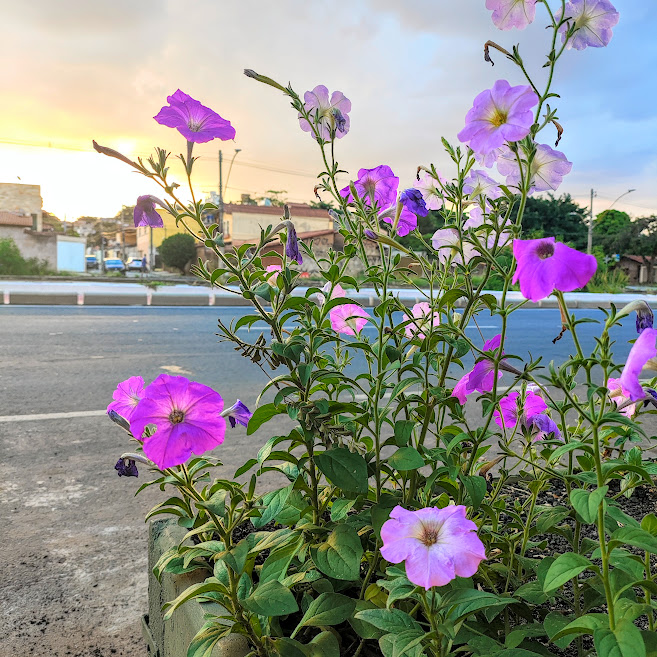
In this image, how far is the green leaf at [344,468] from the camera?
3.51ft

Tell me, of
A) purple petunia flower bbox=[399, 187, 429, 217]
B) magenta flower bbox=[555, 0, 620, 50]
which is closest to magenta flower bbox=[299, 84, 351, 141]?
purple petunia flower bbox=[399, 187, 429, 217]

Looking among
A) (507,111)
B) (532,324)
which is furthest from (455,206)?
(532,324)

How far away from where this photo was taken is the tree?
3509 cm

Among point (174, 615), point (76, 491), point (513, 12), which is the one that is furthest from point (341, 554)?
point (76, 491)

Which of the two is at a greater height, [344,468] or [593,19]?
[593,19]

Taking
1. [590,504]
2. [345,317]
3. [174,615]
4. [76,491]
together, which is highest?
[345,317]

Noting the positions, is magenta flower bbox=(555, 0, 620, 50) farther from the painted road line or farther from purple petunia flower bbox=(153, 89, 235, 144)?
the painted road line

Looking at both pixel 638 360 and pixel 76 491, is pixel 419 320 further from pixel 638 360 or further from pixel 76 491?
pixel 76 491

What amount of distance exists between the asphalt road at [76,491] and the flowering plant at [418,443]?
0.69 meters

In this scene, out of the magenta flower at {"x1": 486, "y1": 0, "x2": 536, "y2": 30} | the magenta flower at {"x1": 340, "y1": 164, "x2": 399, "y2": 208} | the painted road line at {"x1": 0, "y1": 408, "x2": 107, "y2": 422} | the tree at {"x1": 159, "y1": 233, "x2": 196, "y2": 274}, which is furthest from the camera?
the tree at {"x1": 159, "y1": 233, "x2": 196, "y2": 274}

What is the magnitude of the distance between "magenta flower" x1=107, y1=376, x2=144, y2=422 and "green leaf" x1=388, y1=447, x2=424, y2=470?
1.64ft

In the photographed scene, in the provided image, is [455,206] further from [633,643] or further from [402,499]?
[633,643]

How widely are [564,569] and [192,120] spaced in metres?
0.93

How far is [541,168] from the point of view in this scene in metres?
1.12
